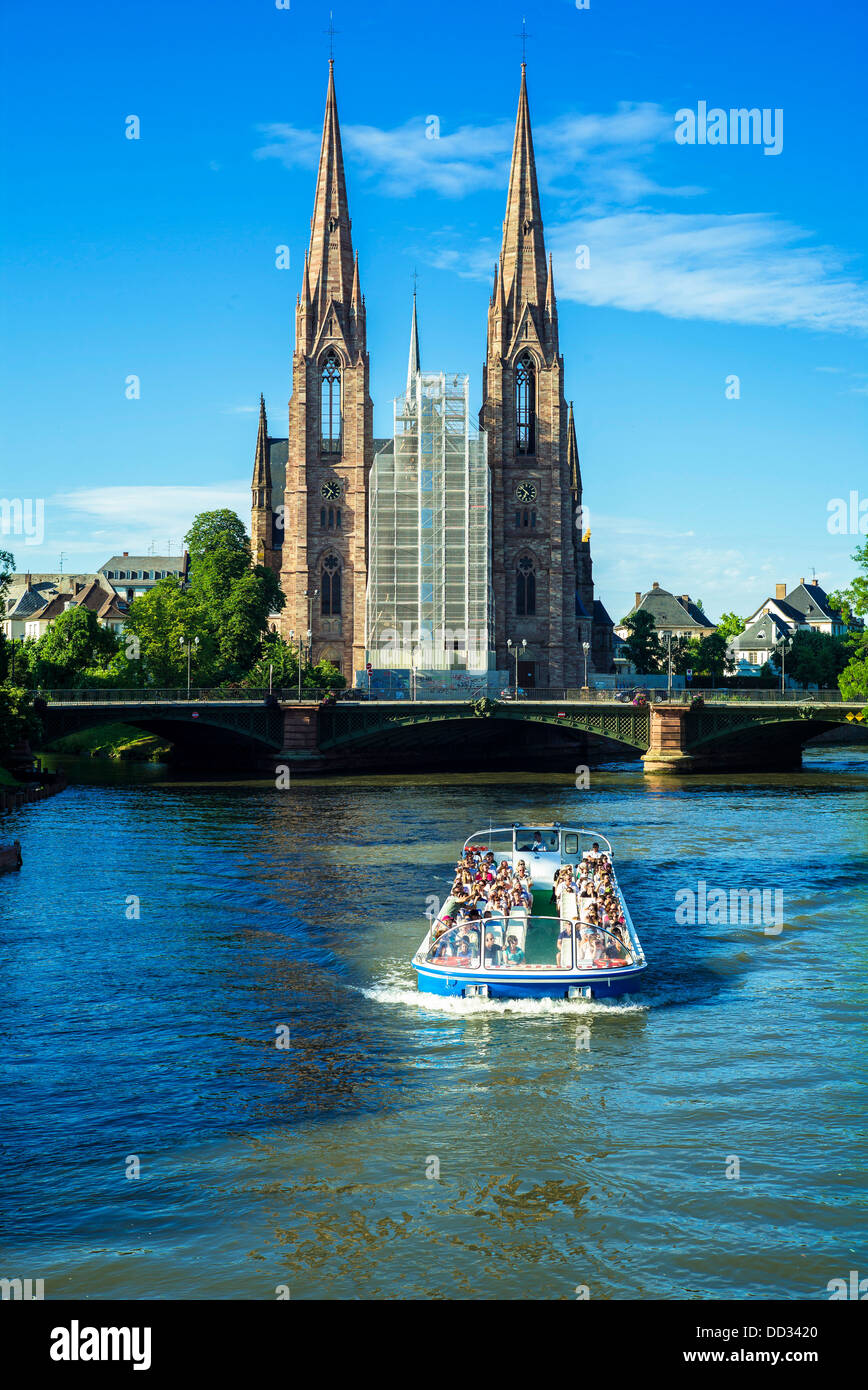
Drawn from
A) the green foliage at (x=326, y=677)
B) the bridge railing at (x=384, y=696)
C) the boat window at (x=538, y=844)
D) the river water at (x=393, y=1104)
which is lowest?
the river water at (x=393, y=1104)

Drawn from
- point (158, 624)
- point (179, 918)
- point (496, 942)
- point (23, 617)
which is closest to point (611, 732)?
point (158, 624)

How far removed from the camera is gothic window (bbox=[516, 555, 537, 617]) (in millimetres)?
124000

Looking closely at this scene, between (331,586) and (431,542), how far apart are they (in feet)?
33.0

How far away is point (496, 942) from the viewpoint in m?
29.6

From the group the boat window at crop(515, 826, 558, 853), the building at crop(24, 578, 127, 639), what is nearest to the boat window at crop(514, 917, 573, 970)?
the boat window at crop(515, 826, 558, 853)

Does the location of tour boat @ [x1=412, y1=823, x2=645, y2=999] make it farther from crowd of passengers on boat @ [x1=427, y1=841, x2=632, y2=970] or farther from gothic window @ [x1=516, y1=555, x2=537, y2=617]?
gothic window @ [x1=516, y1=555, x2=537, y2=617]

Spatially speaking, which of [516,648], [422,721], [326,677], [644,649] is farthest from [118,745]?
[644,649]

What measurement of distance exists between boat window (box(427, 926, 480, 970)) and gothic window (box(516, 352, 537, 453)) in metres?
99.4

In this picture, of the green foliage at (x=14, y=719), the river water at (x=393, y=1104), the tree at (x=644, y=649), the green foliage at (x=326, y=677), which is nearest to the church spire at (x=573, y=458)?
the tree at (x=644, y=649)

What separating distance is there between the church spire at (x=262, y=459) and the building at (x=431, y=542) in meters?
39.2

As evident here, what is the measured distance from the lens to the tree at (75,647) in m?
107

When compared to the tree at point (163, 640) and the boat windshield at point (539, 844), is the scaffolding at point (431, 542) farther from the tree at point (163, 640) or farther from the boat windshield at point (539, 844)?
the boat windshield at point (539, 844)

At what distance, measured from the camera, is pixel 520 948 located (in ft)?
97.3
